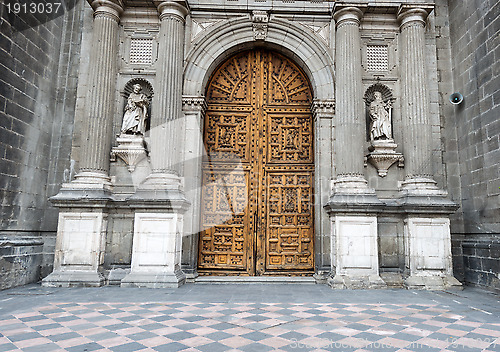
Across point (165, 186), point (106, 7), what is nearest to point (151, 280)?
point (165, 186)

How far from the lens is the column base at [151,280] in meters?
6.32

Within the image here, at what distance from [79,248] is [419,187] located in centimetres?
633

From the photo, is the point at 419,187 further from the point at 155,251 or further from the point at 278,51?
the point at 155,251

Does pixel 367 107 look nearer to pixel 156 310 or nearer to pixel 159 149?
pixel 159 149

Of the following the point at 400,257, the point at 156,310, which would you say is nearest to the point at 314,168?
the point at 400,257

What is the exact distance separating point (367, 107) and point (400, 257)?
10.1ft

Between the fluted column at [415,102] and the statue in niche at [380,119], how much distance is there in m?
0.30

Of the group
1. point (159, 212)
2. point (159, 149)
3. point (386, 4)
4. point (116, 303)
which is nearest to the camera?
point (116, 303)

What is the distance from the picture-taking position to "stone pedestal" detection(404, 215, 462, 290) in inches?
256

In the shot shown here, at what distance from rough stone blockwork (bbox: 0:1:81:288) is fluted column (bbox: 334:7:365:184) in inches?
221

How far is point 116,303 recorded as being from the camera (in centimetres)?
501
